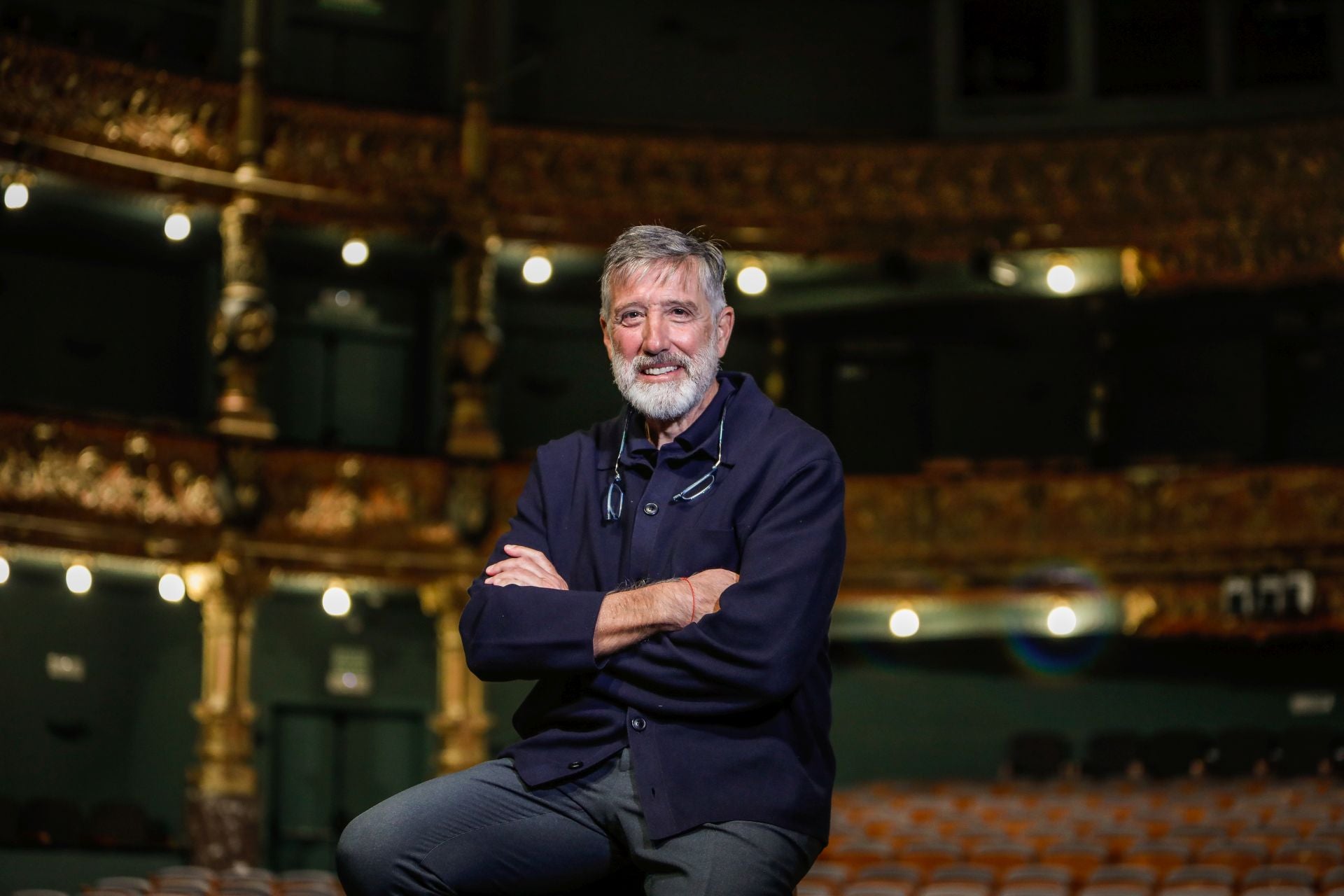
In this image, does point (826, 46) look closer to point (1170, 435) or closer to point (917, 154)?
point (917, 154)

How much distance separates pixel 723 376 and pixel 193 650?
14371mm

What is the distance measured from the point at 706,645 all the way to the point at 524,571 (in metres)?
0.31

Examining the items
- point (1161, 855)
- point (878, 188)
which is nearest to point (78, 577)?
point (878, 188)

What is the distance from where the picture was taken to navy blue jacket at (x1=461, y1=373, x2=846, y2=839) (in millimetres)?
2137

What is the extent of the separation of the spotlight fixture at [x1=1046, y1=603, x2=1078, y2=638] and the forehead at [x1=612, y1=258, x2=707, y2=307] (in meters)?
14.3

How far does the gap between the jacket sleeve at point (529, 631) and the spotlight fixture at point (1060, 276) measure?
597 inches

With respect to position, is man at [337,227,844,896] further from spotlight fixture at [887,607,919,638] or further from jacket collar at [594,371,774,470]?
spotlight fixture at [887,607,919,638]

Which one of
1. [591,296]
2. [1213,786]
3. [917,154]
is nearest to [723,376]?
[1213,786]

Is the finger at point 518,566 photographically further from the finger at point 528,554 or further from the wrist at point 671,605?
the wrist at point 671,605

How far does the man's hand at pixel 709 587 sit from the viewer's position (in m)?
2.21

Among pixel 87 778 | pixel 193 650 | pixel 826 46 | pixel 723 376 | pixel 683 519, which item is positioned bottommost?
pixel 87 778

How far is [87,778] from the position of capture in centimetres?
1499

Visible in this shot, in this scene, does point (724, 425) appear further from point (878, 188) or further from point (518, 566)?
point (878, 188)

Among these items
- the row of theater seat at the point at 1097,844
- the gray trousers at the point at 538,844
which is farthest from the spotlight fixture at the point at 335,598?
the gray trousers at the point at 538,844
